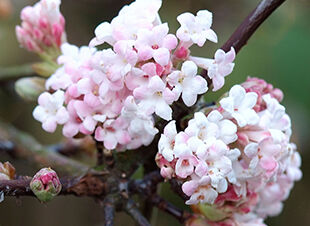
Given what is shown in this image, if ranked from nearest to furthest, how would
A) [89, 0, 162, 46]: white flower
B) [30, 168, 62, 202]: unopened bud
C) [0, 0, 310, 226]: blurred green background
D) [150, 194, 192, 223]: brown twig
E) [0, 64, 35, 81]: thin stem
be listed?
[30, 168, 62, 202]: unopened bud
[89, 0, 162, 46]: white flower
[150, 194, 192, 223]: brown twig
[0, 64, 35, 81]: thin stem
[0, 0, 310, 226]: blurred green background

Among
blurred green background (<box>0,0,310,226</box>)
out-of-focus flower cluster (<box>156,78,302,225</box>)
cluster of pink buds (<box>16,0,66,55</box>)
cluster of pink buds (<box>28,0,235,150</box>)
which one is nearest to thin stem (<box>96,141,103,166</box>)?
cluster of pink buds (<box>28,0,235,150</box>)

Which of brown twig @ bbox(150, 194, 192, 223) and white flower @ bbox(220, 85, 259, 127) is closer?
white flower @ bbox(220, 85, 259, 127)

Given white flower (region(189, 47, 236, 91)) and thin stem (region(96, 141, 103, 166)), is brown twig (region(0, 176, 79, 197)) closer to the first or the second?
thin stem (region(96, 141, 103, 166))

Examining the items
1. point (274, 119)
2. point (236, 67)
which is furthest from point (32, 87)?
point (236, 67)

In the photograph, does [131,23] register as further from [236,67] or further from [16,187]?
[236,67]

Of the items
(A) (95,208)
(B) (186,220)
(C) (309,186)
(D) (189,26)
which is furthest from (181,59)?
(A) (95,208)

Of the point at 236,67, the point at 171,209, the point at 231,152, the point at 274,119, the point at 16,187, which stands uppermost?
the point at 236,67
